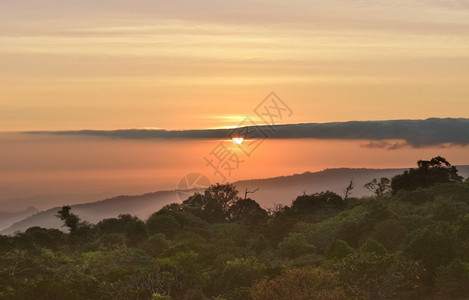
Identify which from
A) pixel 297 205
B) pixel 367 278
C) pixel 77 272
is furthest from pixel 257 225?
pixel 367 278

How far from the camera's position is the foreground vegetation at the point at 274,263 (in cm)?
6762

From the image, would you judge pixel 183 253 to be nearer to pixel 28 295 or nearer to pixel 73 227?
pixel 28 295

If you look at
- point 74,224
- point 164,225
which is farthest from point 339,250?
point 74,224

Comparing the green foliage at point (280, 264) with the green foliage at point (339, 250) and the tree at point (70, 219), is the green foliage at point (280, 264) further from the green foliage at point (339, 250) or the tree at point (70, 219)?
the tree at point (70, 219)

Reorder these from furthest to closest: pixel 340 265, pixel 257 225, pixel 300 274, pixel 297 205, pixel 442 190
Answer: pixel 297 205, pixel 442 190, pixel 257 225, pixel 340 265, pixel 300 274

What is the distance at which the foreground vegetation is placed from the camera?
67.6 meters

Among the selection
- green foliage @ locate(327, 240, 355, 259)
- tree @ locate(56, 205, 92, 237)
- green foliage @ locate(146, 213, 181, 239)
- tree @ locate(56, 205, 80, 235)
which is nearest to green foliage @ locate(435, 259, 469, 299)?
green foliage @ locate(327, 240, 355, 259)

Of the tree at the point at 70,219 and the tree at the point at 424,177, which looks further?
the tree at the point at 424,177

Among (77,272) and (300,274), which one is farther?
(77,272)

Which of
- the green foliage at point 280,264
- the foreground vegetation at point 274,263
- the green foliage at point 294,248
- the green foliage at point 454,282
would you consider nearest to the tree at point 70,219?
the foreground vegetation at point 274,263

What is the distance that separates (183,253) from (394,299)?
2297 centimetres

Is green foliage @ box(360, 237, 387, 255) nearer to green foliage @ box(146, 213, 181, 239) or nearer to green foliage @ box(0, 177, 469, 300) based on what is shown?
green foliage @ box(0, 177, 469, 300)

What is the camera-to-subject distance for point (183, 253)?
85125 mm

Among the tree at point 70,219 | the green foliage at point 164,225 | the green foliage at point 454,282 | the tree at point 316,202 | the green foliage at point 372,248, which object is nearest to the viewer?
the green foliage at point 454,282
